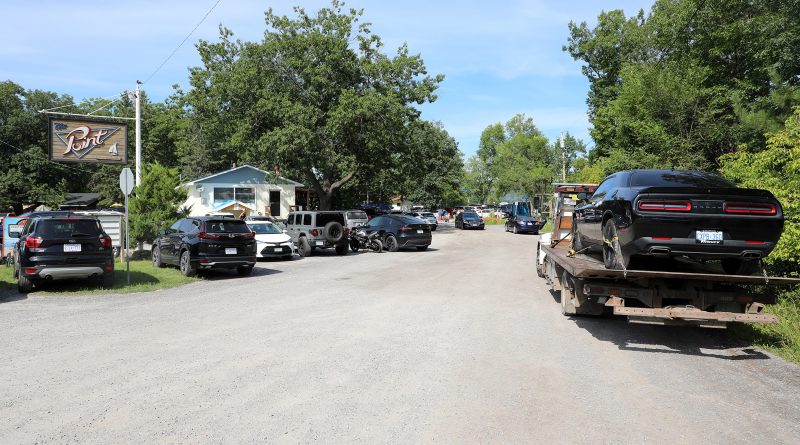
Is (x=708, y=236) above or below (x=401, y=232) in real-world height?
above

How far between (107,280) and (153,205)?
222 inches

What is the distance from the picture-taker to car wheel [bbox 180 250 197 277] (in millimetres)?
14051

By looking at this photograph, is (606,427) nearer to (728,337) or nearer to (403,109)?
(728,337)

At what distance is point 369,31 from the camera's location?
38969 mm

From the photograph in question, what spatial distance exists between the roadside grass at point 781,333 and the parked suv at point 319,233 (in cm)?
1502

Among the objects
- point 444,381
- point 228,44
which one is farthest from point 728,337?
point 228,44

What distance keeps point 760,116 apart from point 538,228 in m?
19.6

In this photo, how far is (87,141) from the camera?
21672 millimetres

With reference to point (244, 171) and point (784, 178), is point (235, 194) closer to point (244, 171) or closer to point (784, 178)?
point (244, 171)

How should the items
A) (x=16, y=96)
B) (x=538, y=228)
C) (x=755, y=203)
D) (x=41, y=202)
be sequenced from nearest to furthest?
(x=755, y=203)
(x=538, y=228)
(x=41, y=202)
(x=16, y=96)

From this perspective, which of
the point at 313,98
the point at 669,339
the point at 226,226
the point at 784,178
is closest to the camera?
the point at 669,339

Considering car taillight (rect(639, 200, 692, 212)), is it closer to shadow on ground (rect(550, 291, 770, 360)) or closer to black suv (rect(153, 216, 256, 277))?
shadow on ground (rect(550, 291, 770, 360))

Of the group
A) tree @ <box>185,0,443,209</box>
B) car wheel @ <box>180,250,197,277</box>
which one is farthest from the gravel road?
tree @ <box>185,0,443,209</box>

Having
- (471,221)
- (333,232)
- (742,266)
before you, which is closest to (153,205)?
(333,232)
